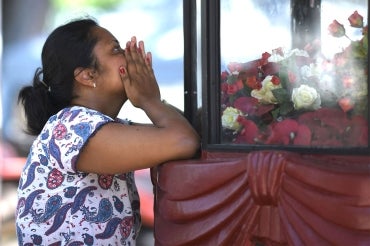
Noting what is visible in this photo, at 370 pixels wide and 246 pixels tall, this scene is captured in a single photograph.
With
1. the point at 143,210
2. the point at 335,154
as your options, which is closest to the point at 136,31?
the point at 143,210

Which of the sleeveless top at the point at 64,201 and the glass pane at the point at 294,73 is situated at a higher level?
the glass pane at the point at 294,73

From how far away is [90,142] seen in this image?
4.94 feet

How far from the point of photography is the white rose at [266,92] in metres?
1.43

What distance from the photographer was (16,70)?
3.00 meters

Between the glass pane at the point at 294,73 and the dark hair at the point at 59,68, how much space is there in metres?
0.37

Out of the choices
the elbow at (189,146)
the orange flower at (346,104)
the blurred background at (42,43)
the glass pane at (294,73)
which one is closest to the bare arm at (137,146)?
the elbow at (189,146)

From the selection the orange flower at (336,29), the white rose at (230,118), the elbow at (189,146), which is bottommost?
the elbow at (189,146)

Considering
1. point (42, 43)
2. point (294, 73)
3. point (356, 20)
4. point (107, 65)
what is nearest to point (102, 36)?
point (107, 65)

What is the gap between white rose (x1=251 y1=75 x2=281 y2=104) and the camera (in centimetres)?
143

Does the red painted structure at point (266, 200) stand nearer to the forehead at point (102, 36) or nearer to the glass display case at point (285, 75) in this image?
the glass display case at point (285, 75)

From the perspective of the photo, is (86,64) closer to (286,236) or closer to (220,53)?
(220,53)

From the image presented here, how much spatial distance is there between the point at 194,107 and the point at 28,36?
5.19 ft

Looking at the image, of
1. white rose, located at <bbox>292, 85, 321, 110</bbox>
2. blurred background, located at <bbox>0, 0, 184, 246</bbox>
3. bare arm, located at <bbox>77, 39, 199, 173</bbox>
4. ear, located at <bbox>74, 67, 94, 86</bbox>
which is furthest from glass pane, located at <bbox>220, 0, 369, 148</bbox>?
blurred background, located at <bbox>0, 0, 184, 246</bbox>

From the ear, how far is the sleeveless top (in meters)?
0.09
